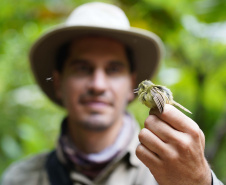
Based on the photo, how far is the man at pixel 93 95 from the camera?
1.29 meters

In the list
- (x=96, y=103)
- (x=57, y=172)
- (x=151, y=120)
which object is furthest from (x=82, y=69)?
(x=151, y=120)

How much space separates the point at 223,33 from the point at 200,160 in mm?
1436

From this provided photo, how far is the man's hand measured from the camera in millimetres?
565

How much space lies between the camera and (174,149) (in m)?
0.57

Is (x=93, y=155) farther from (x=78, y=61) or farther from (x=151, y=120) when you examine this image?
(x=151, y=120)

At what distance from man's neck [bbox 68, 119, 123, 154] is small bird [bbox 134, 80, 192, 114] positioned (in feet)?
2.64

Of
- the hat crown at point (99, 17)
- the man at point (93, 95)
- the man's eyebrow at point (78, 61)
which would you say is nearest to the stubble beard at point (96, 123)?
the man at point (93, 95)

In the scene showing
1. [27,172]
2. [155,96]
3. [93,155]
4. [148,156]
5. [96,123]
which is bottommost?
[27,172]

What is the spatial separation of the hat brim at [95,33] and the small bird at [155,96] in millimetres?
809

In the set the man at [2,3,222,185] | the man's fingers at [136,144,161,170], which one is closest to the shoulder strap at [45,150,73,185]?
the man at [2,3,222,185]

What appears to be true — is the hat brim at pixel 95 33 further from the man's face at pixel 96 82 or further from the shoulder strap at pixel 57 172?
the shoulder strap at pixel 57 172

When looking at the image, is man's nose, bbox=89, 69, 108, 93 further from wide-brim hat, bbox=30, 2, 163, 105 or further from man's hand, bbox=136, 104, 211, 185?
man's hand, bbox=136, 104, 211, 185

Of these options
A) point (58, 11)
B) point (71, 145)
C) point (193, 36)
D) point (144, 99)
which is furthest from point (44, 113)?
point (144, 99)

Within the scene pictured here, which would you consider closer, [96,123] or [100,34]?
[96,123]
